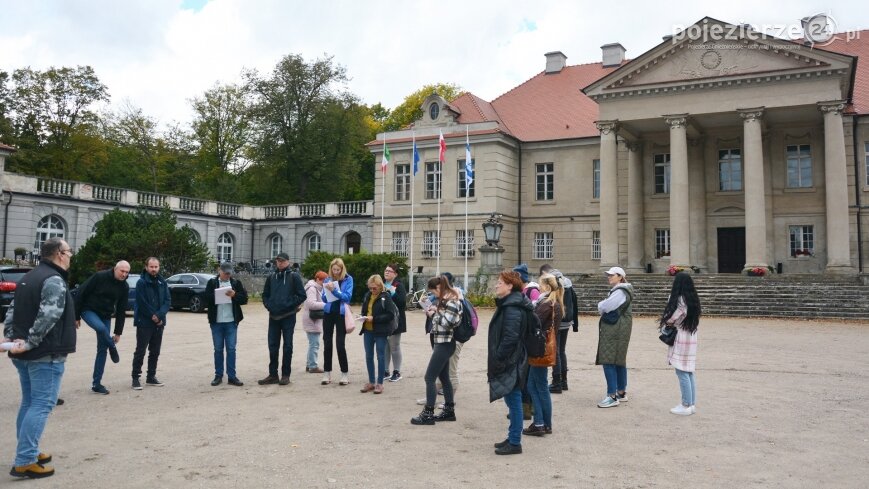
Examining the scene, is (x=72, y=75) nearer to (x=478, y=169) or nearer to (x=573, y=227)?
(x=478, y=169)

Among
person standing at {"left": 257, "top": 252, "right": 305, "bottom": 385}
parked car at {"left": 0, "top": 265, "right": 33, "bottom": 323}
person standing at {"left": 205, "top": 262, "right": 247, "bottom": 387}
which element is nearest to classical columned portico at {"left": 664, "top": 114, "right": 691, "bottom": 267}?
person standing at {"left": 257, "top": 252, "right": 305, "bottom": 385}

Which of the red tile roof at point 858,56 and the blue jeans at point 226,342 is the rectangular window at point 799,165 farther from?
the blue jeans at point 226,342

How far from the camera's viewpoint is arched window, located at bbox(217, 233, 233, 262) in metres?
42.8

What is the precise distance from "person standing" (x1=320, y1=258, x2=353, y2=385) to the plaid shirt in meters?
2.54

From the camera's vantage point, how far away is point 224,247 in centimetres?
4334

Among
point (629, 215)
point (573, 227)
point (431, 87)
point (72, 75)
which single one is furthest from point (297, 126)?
point (629, 215)

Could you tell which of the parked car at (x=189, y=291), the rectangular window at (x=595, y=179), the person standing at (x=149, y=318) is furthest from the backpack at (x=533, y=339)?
the rectangular window at (x=595, y=179)

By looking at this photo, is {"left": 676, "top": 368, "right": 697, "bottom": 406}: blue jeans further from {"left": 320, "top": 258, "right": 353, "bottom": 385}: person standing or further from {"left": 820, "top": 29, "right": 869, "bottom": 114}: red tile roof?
{"left": 820, "top": 29, "right": 869, "bottom": 114}: red tile roof

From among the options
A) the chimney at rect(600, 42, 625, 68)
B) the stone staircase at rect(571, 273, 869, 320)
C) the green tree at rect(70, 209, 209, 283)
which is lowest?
the stone staircase at rect(571, 273, 869, 320)

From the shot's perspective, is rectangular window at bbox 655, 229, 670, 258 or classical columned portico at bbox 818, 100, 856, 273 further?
rectangular window at bbox 655, 229, 670, 258

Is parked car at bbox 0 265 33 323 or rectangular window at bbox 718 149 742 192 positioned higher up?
rectangular window at bbox 718 149 742 192

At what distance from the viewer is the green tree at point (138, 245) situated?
28484mm

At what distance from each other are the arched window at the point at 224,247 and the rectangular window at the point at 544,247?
65.9 ft

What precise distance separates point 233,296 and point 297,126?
128 feet
